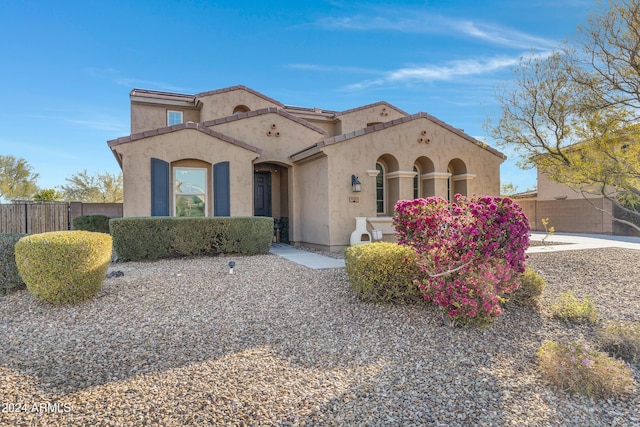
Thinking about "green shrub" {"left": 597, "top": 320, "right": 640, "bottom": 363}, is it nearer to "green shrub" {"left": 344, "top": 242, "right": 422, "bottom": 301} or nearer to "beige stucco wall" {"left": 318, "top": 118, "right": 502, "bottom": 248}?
"green shrub" {"left": 344, "top": 242, "right": 422, "bottom": 301}

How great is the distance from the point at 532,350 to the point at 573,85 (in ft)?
19.6

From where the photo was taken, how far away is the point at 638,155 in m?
6.74

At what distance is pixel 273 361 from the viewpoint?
13.8 ft

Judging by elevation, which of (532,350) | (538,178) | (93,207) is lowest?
(532,350)

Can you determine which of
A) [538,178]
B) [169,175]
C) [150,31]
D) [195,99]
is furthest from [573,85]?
[538,178]

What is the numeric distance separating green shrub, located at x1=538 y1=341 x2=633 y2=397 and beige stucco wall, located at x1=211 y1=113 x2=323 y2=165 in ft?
36.8

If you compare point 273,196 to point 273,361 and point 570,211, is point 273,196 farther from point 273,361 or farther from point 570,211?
point 570,211

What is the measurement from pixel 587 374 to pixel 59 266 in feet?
23.3

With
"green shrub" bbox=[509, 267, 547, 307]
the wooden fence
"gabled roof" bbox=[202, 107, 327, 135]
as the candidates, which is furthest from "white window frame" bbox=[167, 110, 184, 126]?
"green shrub" bbox=[509, 267, 547, 307]

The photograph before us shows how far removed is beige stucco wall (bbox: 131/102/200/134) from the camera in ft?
Answer: 56.5

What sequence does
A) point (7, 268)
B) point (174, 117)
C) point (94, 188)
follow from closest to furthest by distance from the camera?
1. point (7, 268)
2. point (174, 117)
3. point (94, 188)

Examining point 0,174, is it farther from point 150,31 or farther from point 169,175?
point 169,175

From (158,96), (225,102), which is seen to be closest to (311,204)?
(225,102)

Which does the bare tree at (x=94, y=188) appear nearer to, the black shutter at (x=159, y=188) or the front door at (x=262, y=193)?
the front door at (x=262, y=193)
